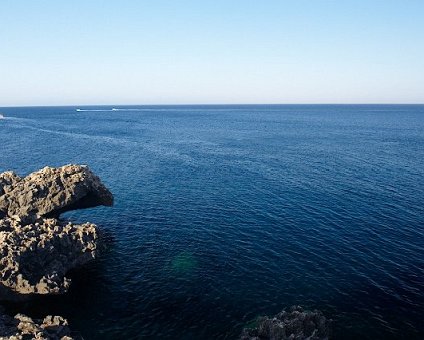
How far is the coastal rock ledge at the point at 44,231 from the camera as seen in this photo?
48.6m

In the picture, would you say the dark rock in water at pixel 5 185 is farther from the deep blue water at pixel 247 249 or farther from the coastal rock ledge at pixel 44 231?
the deep blue water at pixel 247 249

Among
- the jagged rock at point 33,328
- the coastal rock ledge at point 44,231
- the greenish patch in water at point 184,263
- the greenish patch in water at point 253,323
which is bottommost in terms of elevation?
the greenish patch in water at point 253,323

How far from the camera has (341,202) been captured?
81.8 meters

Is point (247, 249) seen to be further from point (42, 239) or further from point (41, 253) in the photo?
point (42, 239)

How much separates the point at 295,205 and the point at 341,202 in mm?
10806

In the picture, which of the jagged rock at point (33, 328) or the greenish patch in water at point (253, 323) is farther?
the greenish patch in water at point (253, 323)

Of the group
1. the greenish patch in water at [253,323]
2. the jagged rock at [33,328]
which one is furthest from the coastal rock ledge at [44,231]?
the greenish patch in water at [253,323]

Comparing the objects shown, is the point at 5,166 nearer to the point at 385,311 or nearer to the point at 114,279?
the point at 114,279

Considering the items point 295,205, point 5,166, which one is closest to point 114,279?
point 295,205

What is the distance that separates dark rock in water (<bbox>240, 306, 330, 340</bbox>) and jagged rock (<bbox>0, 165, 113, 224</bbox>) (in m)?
41.1

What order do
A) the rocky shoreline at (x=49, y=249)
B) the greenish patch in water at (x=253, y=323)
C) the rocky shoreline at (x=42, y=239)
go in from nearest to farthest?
the rocky shoreline at (x=49, y=249) < the rocky shoreline at (x=42, y=239) < the greenish patch in water at (x=253, y=323)

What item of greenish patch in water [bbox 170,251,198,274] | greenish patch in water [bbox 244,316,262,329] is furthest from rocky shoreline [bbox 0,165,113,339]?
greenish patch in water [bbox 244,316,262,329]

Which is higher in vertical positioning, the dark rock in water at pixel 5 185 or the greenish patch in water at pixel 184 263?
the dark rock in water at pixel 5 185

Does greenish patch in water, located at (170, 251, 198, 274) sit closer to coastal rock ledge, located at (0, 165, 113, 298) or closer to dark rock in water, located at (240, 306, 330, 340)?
coastal rock ledge, located at (0, 165, 113, 298)
